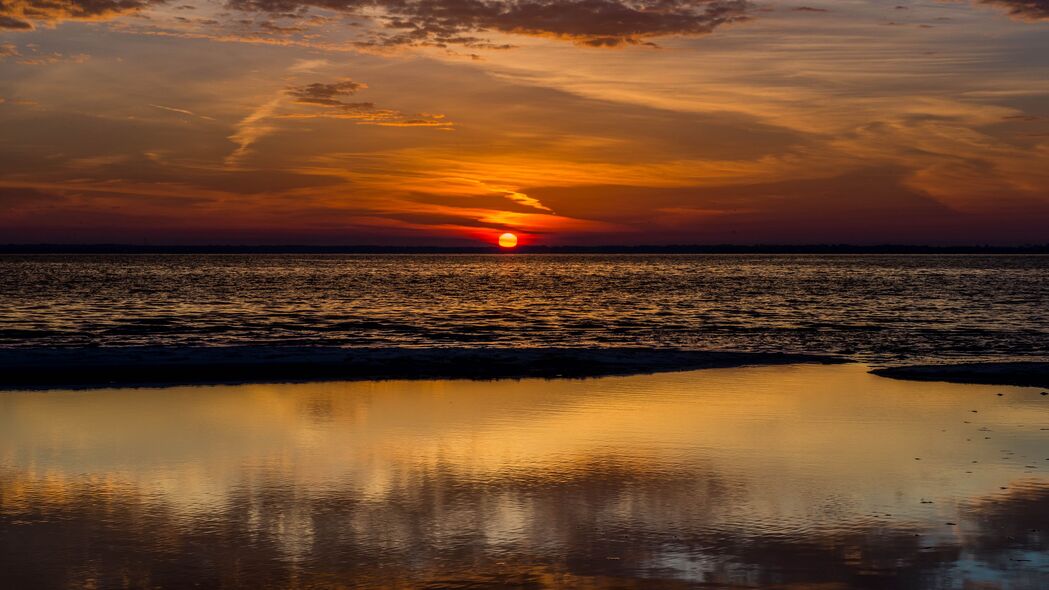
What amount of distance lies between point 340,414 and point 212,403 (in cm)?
358

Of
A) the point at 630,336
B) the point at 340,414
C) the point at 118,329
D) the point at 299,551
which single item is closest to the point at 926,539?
the point at 299,551

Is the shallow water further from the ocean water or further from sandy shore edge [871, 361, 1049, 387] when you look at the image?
the ocean water

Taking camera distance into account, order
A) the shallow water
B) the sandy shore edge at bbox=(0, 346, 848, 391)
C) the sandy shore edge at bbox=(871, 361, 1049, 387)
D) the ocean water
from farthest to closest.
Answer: the ocean water < the sandy shore edge at bbox=(0, 346, 848, 391) < the sandy shore edge at bbox=(871, 361, 1049, 387) < the shallow water

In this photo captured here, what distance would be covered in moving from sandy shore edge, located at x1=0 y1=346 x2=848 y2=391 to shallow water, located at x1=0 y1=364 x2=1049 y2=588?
5310mm

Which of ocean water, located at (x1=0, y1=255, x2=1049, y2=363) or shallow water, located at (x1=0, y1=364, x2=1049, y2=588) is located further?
ocean water, located at (x1=0, y1=255, x2=1049, y2=363)

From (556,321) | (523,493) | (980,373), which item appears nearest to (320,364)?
(523,493)

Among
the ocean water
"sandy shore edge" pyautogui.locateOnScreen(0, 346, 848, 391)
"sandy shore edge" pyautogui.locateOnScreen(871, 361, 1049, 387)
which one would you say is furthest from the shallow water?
the ocean water

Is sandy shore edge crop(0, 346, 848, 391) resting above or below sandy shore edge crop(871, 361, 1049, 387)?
below

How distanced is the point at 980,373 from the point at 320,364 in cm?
1923

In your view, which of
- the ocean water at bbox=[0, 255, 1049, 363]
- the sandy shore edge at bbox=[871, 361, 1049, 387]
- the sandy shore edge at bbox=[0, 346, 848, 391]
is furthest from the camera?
the ocean water at bbox=[0, 255, 1049, 363]

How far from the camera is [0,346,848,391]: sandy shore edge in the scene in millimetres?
26047

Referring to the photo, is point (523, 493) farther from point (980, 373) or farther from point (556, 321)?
point (556, 321)

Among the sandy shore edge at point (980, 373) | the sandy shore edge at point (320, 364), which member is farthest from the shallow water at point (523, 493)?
the sandy shore edge at point (320, 364)

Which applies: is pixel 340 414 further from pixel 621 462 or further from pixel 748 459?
pixel 748 459
